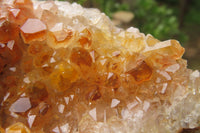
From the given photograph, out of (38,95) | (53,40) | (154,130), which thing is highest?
(53,40)

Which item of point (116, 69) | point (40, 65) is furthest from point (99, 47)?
point (40, 65)

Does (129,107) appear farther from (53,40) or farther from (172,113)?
(53,40)

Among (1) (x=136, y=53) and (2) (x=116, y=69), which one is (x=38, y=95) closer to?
(2) (x=116, y=69)

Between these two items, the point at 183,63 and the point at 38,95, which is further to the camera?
the point at 183,63

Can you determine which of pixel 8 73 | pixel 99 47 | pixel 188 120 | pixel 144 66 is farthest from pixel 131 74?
pixel 8 73

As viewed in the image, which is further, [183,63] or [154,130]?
[183,63]

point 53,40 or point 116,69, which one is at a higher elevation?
point 53,40
